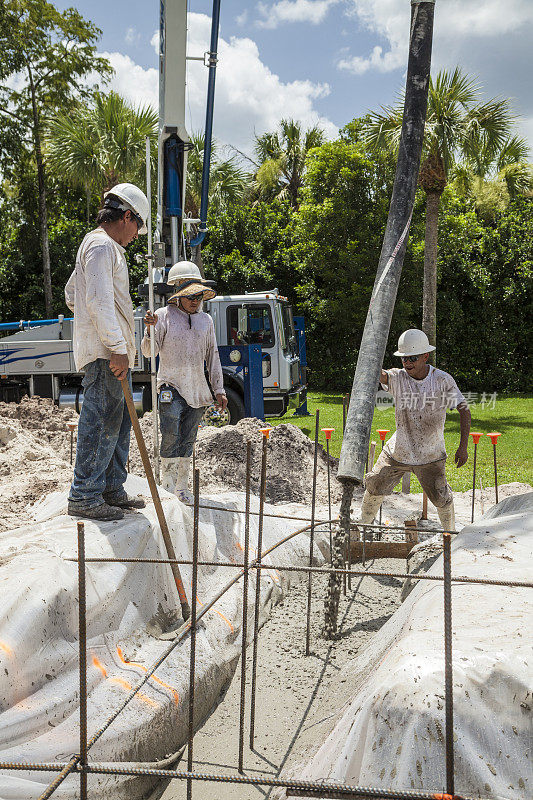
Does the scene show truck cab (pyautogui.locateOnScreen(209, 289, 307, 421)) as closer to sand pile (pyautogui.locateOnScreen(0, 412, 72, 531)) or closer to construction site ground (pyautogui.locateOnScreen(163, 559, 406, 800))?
sand pile (pyautogui.locateOnScreen(0, 412, 72, 531))

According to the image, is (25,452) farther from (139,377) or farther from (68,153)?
(68,153)

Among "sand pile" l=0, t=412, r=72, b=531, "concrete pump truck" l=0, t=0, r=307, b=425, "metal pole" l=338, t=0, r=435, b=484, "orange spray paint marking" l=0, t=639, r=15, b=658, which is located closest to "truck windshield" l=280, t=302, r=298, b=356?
"concrete pump truck" l=0, t=0, r=307, b=425

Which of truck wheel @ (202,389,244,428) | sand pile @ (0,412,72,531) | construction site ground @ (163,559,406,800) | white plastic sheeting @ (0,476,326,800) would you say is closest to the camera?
white plastic sheeting @ (0,476,326,800)

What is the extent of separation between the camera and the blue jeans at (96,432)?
3.20 m

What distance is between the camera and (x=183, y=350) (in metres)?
4.42

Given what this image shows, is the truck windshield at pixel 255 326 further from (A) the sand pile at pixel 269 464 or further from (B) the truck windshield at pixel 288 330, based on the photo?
(A) the sand pile at pixel 269 464

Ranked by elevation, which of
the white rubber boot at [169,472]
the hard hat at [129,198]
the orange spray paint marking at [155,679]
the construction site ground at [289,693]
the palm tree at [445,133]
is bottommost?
the construction site ground at [289,693]

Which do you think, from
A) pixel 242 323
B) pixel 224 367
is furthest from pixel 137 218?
pixel 242 323

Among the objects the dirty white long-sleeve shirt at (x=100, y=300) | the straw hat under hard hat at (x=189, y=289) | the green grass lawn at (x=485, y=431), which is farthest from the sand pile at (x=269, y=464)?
the dirty white long-sleeve shirt at (x=100, y=300)

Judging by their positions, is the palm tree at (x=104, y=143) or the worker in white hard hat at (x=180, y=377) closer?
the worker in white hard hat at (x=180, y=377)

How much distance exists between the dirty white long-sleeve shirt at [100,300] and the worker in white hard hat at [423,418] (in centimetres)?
189

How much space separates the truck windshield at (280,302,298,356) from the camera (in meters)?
10.7

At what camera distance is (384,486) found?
4.56 m

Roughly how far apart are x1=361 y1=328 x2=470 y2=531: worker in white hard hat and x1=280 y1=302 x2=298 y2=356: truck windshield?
6277mm
